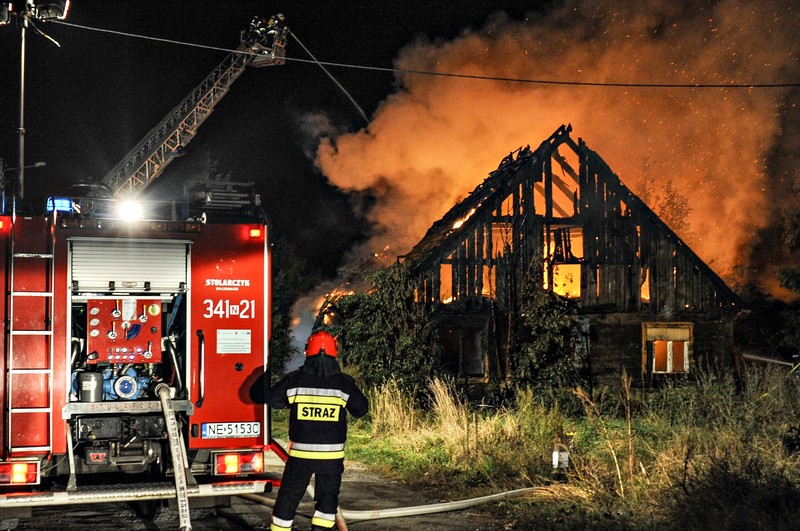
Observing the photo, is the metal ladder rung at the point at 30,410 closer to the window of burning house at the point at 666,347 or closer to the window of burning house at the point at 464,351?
the window of burning house at the point at 464,351

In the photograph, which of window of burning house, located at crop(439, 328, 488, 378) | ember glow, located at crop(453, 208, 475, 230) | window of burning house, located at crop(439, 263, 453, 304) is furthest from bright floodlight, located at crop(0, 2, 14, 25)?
ember glow, located at crop(453, 208, 475, 230)

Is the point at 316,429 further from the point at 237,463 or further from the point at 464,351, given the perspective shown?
the point at 464,351

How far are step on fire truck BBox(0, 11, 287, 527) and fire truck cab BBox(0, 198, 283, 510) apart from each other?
0.03 feet

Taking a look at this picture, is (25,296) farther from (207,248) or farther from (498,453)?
(498,453)

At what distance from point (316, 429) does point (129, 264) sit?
94.3 inches

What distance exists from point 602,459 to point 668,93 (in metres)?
35.1

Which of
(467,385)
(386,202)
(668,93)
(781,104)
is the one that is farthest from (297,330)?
(781,104)

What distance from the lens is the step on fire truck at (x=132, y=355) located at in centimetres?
758

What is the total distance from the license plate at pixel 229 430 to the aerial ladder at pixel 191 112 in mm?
30483

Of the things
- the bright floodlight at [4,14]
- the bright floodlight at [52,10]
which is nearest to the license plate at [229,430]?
the bright floodlight at [4,14]

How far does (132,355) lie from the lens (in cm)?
836

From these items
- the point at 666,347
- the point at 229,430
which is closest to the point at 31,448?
the point at 229,430

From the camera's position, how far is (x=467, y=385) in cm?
2047

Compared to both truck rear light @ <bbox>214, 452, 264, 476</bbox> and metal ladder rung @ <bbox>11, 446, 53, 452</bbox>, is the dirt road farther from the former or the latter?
metal ladder rung @ <bbox>11, 446, 53, 452</bbox>
